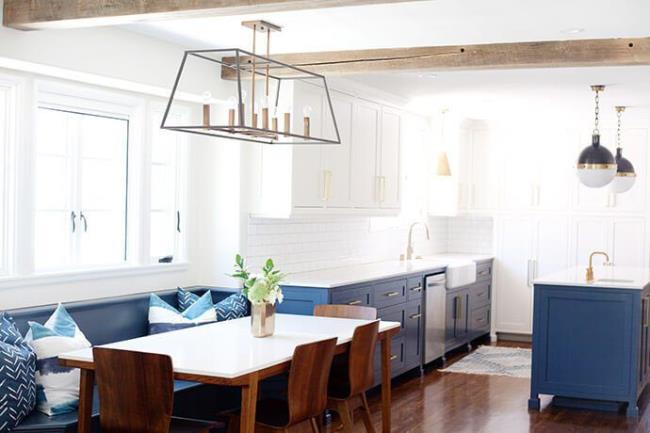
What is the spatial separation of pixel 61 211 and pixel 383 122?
10.8ft

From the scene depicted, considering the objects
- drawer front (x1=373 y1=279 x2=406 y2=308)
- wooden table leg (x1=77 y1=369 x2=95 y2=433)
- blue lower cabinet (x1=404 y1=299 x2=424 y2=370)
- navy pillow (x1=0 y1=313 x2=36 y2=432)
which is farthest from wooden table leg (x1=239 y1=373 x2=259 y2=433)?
blue lower cabinet (x1=404 y1=299 x2=424 y2=370)

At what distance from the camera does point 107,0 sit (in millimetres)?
4141

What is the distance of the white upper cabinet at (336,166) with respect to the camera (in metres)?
6.27

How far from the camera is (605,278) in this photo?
6.92m

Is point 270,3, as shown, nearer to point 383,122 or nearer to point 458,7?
point 458,7

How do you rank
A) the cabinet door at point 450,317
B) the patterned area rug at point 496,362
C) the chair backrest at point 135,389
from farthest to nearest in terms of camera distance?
the cabinet door at point 450,317
the patterned area rug at point 496,362
the chair backrest at point 135,389

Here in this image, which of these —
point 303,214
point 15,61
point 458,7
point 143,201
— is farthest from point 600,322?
point 15,61

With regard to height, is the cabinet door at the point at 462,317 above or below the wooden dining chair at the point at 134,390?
below

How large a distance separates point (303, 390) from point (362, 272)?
3.03 metres

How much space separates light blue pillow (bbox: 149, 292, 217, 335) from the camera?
5.43 m

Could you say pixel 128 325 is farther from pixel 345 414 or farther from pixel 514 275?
pixel 514 275

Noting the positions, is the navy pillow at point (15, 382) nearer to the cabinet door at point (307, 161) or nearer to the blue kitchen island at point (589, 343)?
the cabinet door at point (307, 161)

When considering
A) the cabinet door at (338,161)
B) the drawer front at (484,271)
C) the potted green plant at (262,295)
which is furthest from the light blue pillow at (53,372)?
the drawer front at (484,271)

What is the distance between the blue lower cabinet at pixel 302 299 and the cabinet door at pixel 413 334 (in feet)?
4.52
